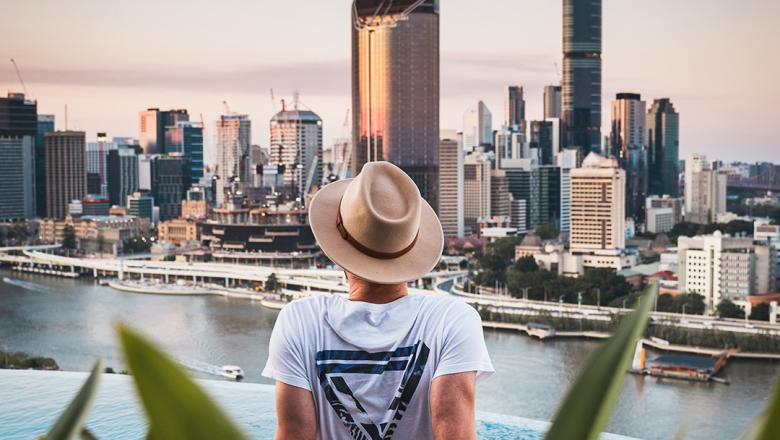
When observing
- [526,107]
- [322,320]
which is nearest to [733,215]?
[526,107]

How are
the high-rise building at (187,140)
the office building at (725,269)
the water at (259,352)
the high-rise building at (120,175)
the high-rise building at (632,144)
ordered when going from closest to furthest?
the water at (259,352) → the office building at (725,269) → the high-rise building at (632,144) → the high-rise building at (120,175) → the high-rise building at (187,140)

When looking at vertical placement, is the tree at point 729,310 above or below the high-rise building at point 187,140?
below

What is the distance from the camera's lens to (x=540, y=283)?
11398mm

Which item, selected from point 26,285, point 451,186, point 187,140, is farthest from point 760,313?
point 187,140

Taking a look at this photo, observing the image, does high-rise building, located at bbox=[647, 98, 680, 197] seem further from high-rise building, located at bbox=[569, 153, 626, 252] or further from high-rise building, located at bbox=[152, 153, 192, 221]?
high-rise building, located at bbox=[152, 153, 192, 221]

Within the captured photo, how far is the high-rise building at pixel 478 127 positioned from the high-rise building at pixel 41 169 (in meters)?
9.67

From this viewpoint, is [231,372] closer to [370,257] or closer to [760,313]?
[760,313]

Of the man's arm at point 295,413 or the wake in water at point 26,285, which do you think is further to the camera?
the wake in water at point 26,285

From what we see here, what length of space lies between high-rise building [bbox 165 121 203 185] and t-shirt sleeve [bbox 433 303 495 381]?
1031 inches

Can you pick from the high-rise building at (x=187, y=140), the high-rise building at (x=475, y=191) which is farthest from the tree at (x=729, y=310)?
the high-rise building at (x=187, y=140)

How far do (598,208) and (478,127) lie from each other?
12.2 meters

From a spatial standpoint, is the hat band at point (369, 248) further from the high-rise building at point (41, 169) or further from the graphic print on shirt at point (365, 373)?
the high-rise building at point (41, 169)

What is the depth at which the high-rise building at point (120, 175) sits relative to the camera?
82.3ft

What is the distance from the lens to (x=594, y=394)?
117mm
